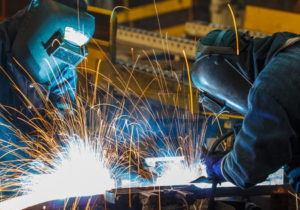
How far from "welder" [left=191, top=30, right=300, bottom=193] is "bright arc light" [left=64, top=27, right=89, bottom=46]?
0.90 m

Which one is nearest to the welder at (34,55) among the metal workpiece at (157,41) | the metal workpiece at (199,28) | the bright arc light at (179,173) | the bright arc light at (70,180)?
the bright arc light at (70,180)

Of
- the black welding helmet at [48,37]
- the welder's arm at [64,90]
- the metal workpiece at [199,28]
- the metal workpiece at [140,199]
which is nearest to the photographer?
the metal workpiece at [140,199]

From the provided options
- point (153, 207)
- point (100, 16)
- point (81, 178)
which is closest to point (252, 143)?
point (153, 207)

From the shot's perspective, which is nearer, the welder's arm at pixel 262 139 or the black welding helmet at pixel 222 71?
the welder's arm at pixel 262 139

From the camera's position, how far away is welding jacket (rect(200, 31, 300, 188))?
212 centimetres

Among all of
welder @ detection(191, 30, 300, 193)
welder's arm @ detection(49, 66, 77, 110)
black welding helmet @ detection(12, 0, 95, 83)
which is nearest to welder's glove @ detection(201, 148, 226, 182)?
welder @ detection(191, 30, 300, 193)

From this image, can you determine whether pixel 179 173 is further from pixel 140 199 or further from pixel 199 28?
pixel 199 28

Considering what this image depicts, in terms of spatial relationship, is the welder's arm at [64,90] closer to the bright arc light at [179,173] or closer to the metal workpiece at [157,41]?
the bright arc light at [179,173]

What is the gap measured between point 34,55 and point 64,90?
0.54 metres

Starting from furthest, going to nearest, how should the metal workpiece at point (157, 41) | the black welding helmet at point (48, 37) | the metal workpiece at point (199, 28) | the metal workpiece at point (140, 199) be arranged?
the metal workpiece at point (199, 28), the metal workpiece at point (157, 41), the black welding helmet at point (48, 37), the metal workpiece at point (140, 199)

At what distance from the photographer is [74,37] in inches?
120

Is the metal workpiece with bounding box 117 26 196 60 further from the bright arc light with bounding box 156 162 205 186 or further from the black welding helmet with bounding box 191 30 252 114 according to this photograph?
the black welding helmet with bounding box 191 30 252 114

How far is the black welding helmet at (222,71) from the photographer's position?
2564mm

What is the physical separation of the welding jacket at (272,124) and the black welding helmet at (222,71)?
247 millimetres
